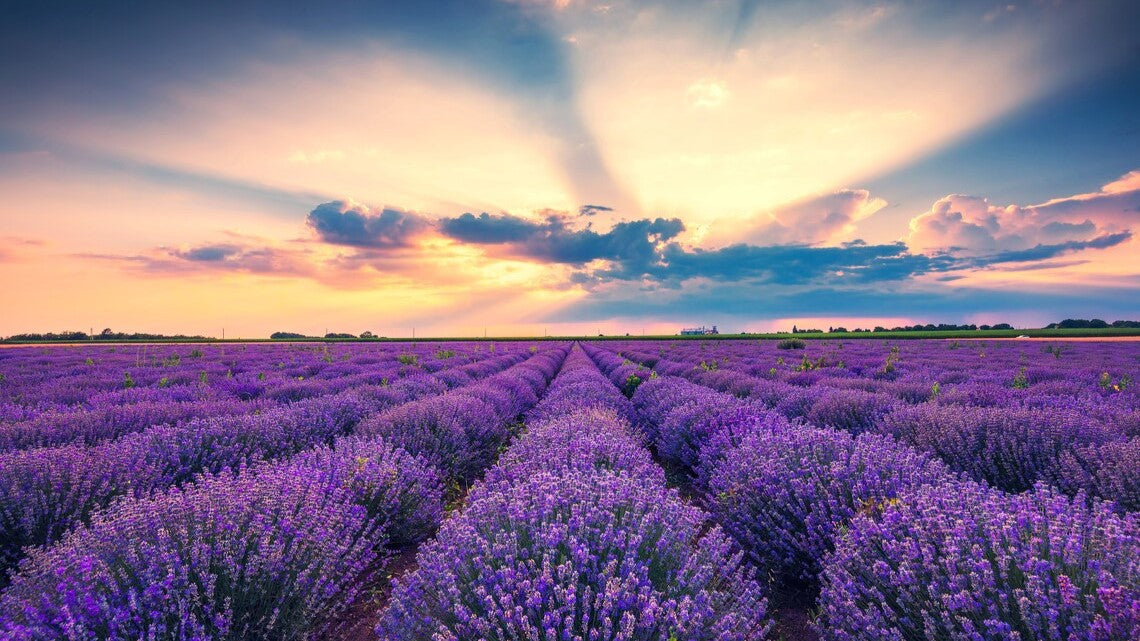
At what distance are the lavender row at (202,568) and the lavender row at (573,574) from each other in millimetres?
681

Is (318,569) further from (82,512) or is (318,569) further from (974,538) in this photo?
(974,538)

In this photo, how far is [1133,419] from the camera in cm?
479

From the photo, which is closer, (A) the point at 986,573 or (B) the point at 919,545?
(A) the point at 986,573

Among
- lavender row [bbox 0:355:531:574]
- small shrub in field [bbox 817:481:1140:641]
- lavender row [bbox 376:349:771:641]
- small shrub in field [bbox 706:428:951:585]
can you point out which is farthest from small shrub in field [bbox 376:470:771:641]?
lavender row [bbox 0:355:531:574]

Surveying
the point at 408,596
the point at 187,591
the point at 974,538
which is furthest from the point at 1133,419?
the point at 187,591

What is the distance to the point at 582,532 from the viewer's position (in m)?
2.25

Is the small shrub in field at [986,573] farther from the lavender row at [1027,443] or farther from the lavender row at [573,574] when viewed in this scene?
the lavender row at [1027,443]

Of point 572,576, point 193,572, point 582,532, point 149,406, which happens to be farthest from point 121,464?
point 572,576

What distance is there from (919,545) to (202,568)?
3198 mm

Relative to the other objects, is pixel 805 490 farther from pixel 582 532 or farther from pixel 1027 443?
pixel 1027 443

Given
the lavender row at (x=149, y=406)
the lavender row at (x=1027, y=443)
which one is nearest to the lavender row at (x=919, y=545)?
the lavender row at (x=1027, y=443)

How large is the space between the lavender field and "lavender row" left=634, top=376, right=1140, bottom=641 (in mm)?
16

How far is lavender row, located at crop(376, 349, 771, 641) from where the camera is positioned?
5.98 feet

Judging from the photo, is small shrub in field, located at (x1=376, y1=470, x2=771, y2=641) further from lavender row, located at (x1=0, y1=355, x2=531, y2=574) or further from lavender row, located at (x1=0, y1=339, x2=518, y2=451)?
lavender row, located at (x1=0, y1=339, x2=518, y2=451)
